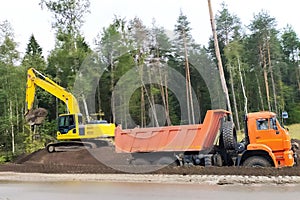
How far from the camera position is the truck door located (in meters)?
12.7

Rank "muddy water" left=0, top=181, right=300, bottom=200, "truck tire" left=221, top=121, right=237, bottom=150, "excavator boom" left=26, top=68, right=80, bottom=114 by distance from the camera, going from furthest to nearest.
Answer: "excavator boom" left=26, top=68, right=80, bottom=114 < "truck tire" left=221, top=121, right=237, bottom=150 < "muddy water" left=0, top=181, right=300, bottom=200

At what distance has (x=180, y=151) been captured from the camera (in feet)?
46.5

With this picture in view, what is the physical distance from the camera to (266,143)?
12727 millimetres

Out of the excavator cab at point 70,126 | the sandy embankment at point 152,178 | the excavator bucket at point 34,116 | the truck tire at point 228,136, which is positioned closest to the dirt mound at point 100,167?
the sandy embankment at point 152,178

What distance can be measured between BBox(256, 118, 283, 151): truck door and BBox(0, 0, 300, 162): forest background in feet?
45.4

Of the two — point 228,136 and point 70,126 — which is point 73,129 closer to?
point 70,126

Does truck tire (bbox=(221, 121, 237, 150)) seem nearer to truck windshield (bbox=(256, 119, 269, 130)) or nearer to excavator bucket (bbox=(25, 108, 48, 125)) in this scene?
truck windshield (bbox=(256, 119, 269, 130))

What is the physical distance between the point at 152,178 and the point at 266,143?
387cm

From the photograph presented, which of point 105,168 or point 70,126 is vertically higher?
point 70,126

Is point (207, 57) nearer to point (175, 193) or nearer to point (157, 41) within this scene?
point (157, 41)

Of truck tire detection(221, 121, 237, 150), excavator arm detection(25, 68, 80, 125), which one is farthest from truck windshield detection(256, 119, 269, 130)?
excavator arm detection(25, 68, 80, 125)

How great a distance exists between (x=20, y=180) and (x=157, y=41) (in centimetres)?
2451

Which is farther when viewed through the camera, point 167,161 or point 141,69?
point 141,69

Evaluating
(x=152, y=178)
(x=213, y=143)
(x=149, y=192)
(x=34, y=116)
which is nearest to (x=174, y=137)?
(x=213, y=143)
